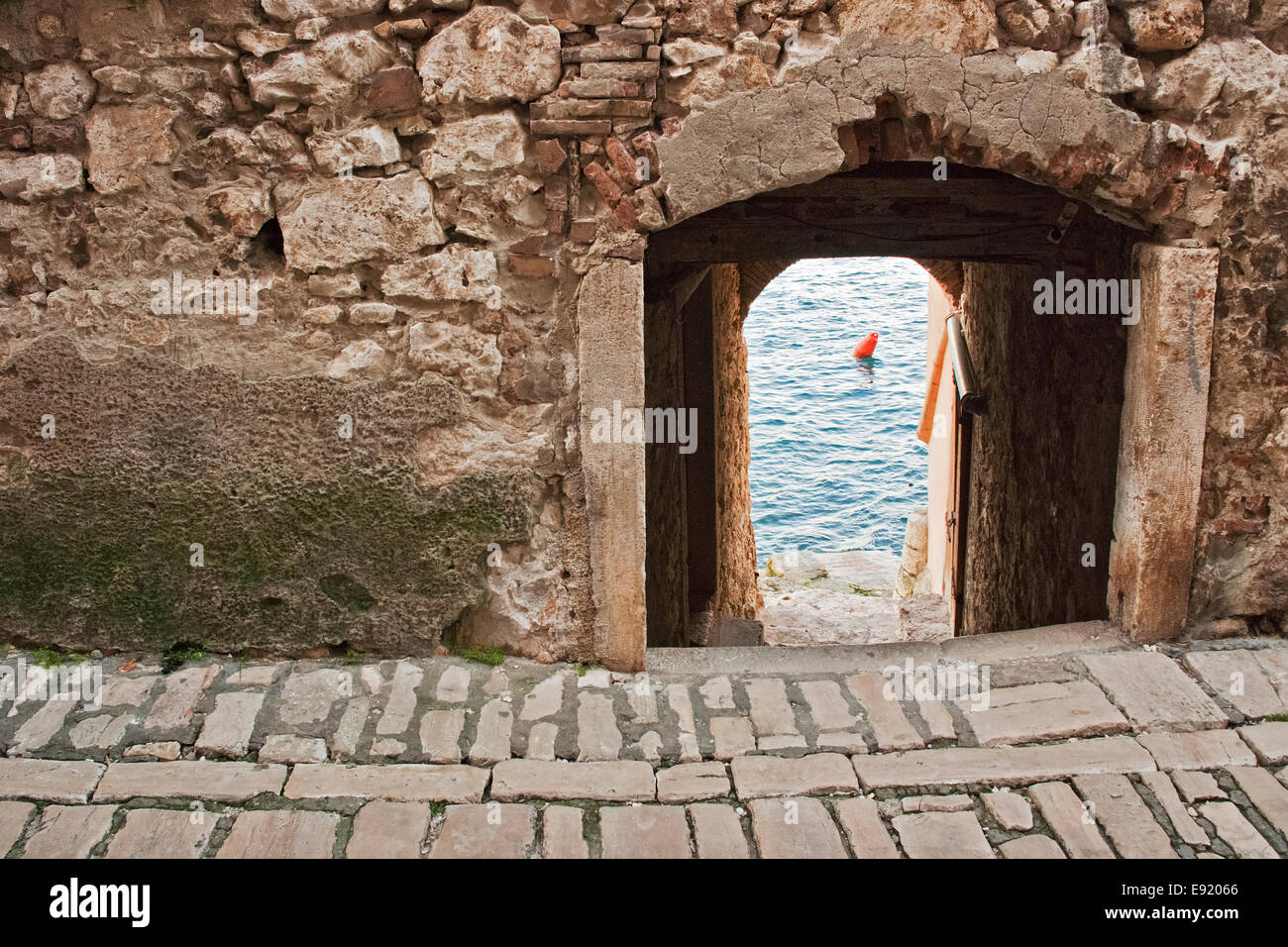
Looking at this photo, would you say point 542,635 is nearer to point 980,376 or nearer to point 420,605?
point 420,605

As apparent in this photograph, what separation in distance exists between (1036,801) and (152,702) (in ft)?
8.85

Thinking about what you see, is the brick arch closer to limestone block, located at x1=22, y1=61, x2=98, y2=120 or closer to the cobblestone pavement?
the cobblestone pavement

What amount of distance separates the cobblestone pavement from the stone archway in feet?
1.30

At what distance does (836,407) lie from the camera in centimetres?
1714

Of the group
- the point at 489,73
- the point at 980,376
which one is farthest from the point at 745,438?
the point at 489,73

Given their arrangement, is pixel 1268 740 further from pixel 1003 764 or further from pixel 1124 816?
pixel 1003 764

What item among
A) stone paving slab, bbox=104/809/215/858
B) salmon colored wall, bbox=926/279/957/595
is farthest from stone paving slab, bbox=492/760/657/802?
salmon colored wall, bbox=926/279/957/595

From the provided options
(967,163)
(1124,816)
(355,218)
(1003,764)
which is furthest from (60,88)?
(1124,816)

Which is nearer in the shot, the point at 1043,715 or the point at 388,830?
the point at 388,830

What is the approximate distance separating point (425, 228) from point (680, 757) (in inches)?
70.7

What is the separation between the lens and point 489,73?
3400 millimetres

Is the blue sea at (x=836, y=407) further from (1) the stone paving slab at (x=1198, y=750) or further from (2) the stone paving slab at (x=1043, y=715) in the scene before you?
(1) the stone paving slab at (x=1198, y=750)

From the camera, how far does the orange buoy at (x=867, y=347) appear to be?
18.4 metres

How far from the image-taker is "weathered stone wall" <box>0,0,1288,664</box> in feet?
11.1
